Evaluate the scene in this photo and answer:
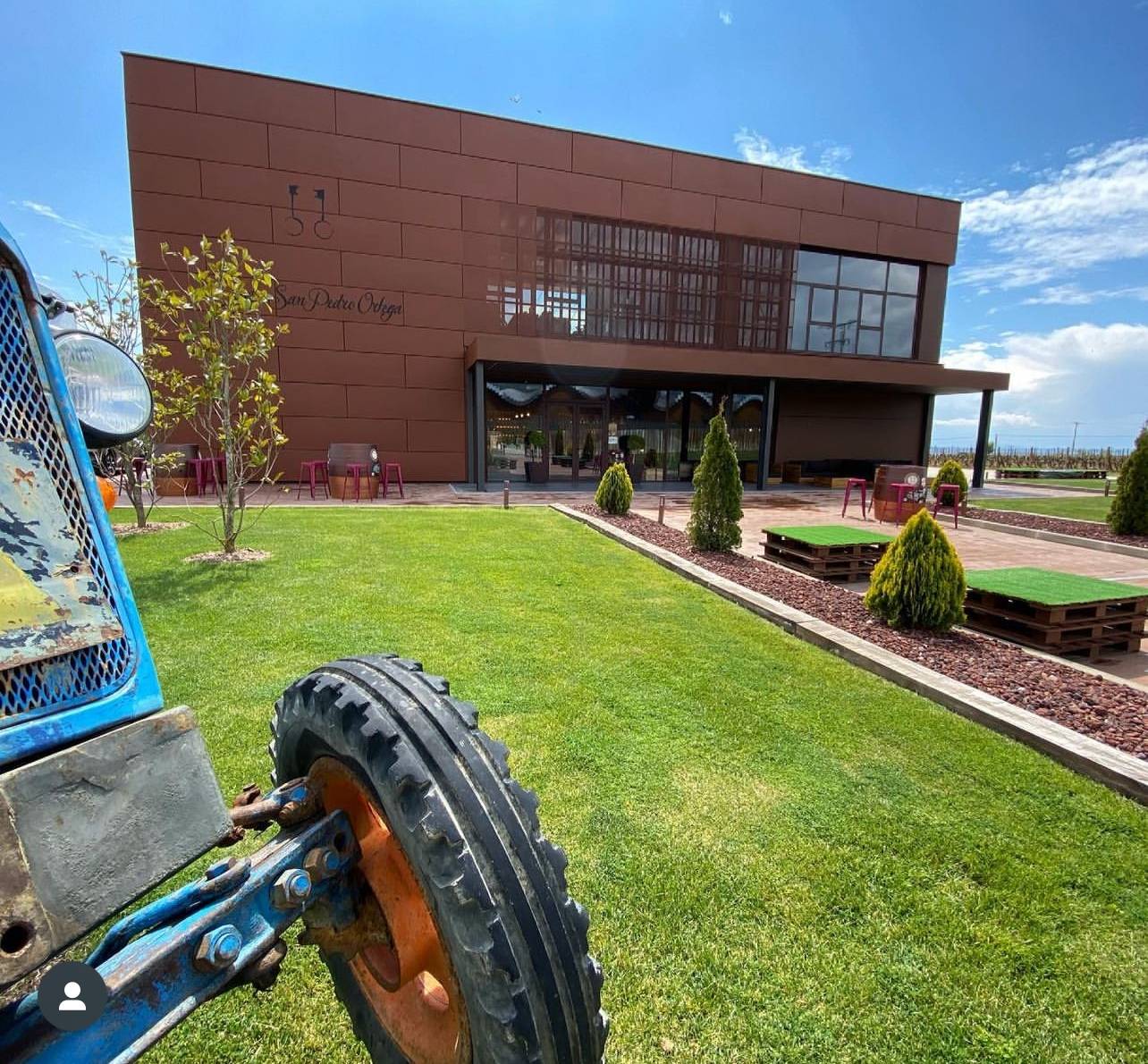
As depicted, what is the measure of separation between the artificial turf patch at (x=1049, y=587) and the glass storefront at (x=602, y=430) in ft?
49.3

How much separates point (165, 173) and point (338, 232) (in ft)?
14.3

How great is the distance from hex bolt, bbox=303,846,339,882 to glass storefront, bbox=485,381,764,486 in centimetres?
1875

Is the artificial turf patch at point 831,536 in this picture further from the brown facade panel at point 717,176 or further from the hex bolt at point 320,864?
the brown facade panel at point 717,176

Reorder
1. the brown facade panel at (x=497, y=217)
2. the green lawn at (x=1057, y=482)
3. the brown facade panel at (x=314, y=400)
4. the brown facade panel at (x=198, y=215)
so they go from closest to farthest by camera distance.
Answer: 1. the brown facade panel at (x=198, y=215)
2. the brown facade panel at (x=314, y=400)
3. the brown facade panel at (x=497, y=217)
4. the green lawn at (x=1057, y=482)

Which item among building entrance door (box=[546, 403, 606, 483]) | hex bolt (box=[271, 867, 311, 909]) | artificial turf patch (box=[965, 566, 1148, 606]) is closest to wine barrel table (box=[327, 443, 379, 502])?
building entrance door (box=[546, 403, 606, 483])

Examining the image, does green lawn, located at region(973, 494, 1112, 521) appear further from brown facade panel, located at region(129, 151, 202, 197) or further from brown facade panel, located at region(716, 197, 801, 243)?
brown facade panel, located at region(129, 151, 202, 197)

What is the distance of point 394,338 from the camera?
1767cm

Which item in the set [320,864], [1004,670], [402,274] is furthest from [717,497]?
[402,274]

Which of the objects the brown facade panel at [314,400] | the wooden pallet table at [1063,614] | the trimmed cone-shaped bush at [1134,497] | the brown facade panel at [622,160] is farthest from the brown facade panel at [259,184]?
the trimmed cone-shaped bush at [1134,497]

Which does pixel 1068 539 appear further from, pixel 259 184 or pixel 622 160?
pixel 259 184

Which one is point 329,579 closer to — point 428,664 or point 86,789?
point 428,664

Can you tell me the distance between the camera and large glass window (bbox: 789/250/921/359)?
2173cm

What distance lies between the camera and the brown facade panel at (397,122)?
16562 mm

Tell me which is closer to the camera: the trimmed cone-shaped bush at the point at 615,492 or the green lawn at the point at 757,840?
the green lawn at the point at 757,840
